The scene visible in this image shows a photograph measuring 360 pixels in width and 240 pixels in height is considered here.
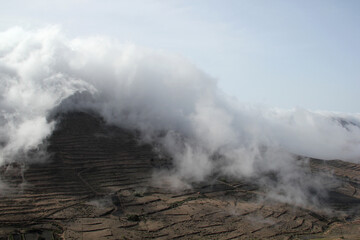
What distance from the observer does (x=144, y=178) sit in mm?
39875

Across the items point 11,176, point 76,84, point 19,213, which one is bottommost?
point 19,213

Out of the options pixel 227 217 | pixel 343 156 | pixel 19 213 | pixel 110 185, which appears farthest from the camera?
pixel 343 156

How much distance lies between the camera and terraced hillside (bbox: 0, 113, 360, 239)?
28609 millimetres

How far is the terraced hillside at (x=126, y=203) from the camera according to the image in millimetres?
28609

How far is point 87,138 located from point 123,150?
4.98 metres

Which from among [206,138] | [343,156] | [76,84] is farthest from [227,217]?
[343,156]

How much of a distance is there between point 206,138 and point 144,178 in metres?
16.0

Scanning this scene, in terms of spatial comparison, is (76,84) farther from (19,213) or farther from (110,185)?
(19,213)

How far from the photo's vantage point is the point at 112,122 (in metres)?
50.7

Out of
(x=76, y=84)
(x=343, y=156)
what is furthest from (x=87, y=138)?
(x=343, y=156)

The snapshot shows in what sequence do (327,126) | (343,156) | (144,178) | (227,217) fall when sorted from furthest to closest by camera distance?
(327,126), (343,156), (144,178), (227,217)

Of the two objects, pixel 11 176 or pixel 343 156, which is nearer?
pixel 11 176

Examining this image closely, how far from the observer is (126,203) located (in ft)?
110

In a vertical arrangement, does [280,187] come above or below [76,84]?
below
